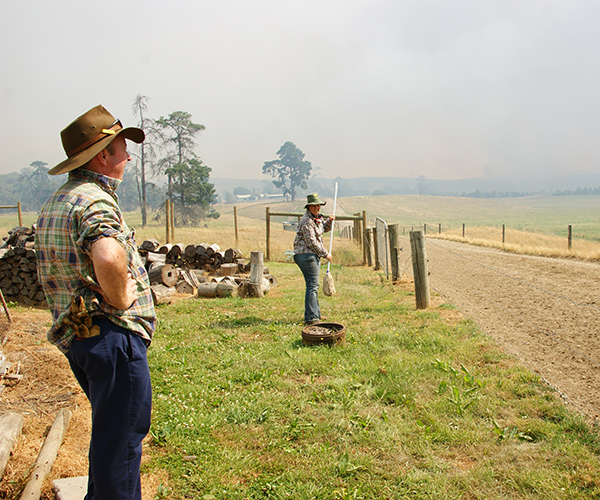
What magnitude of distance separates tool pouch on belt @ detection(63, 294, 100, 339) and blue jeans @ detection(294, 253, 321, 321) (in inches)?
167

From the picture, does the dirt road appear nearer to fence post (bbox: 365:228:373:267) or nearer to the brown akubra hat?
fence post (bbox: 365:228:373:267)

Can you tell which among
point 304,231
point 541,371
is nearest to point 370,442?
point 541,371

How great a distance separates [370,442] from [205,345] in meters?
2.90

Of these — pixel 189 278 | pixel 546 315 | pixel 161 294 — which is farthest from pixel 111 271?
pixel 189 278

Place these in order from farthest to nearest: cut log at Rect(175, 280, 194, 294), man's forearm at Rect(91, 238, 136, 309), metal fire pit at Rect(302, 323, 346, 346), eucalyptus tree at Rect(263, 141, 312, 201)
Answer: eucalyptus tree at Rect(263, 141, 312, 201) → cut log at Rect(175, 280, 194, 294) → metal fire pit at Rect(302, 323, 346, 346) → man's forearm at Rect(91, 238, 136, 309)

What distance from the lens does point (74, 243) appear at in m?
1.81

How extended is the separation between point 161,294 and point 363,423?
6035 millimetres

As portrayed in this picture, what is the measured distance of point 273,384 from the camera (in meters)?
4.14

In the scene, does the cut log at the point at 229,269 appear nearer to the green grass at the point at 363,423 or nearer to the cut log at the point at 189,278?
the cut log at the point at 189,278

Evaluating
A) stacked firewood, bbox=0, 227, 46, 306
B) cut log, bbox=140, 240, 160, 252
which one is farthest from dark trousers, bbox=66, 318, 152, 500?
cut log, bbox=140, 240, 160, 252

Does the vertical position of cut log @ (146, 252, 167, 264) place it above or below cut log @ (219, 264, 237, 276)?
above

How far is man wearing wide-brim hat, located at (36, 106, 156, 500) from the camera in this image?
181 centimetres

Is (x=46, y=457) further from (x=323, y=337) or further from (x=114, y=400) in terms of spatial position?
(x=323, y=337)

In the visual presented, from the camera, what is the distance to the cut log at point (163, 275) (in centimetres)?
942
